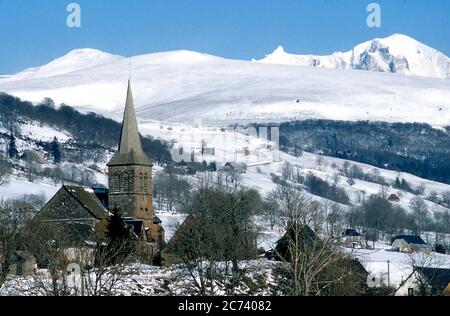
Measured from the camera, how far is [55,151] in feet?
600

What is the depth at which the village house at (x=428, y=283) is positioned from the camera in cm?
3659

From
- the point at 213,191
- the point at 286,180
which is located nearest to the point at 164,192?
the point at 286,180

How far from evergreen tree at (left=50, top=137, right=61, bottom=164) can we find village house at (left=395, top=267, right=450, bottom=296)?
138 metres

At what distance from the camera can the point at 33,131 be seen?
198 metres

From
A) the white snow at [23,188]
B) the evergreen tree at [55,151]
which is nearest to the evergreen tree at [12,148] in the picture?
the evergreen tree at [55,151]

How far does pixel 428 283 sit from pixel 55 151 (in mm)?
151870

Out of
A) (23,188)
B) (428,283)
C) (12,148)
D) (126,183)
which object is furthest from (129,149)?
(12,148)

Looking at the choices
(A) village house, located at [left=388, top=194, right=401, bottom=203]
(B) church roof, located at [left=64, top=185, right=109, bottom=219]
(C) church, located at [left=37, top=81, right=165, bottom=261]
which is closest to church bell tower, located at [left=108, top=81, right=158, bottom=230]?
(C) church, located at [left=37, top=81, right=165, bottom=261]

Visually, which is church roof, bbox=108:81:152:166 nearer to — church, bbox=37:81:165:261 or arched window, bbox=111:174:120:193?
church, bbox=37:81:165:261

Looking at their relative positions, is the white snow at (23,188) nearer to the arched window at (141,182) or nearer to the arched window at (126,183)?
the arched window at (126,183)

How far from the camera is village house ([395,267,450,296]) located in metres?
36.6

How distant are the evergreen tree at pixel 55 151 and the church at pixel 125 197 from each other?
97.9 metres

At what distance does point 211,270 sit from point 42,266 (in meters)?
13.7
